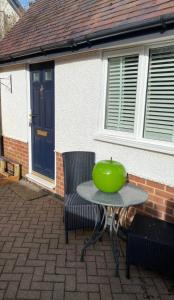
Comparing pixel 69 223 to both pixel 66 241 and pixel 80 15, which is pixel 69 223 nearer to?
pixel 66 241

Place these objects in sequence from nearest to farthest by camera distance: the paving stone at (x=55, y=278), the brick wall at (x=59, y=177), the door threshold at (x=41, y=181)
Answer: the paving stone at (x=55, y=278)
the brick wall at (x=59, y=177)
the door threshold at (x=41, y=181)

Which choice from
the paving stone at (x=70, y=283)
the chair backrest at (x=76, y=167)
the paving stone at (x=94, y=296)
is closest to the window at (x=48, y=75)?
the chair backrest at (x=76, y=167)

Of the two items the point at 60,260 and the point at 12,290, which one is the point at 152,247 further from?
the point at 12,290

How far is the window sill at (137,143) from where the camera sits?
303cm

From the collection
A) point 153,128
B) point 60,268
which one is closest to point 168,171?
point 153,128

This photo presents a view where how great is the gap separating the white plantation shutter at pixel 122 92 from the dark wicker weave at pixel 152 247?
136cm

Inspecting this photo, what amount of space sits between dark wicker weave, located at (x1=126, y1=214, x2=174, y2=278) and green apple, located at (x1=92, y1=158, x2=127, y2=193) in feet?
1.69

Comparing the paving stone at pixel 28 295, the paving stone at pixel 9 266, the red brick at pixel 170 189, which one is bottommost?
the paving stone at pixel 28 295

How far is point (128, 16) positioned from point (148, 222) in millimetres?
2562

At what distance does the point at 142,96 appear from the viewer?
10.7 ft

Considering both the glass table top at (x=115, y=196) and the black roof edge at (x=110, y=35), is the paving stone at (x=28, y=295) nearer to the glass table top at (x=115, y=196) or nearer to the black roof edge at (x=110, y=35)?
the glass table top at (x=115, y=196)

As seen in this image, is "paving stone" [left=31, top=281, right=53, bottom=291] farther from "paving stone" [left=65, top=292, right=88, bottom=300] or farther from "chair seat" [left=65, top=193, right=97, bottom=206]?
"chair seat" [left=65, top=193, right=97, bottom=206]

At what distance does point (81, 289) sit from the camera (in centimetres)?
258

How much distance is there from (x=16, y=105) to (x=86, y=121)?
8.11 ft
